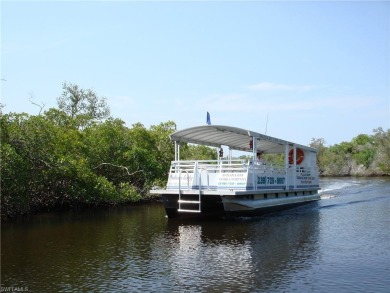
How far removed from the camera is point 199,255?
38.9ft

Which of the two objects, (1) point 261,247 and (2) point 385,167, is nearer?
(1) point 261,247

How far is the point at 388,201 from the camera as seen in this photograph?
25328 millimetres

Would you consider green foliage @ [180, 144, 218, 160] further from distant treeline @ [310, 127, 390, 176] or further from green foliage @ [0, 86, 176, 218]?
distant treeline @ [310, 127, 390, 176]

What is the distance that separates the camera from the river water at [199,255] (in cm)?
920

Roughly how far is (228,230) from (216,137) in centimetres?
679

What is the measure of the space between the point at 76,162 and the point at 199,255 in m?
12.4

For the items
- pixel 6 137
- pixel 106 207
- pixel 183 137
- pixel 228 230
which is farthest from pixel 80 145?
pixel 228 230

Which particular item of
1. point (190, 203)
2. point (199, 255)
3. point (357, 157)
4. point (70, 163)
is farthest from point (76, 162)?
point (357, 157)

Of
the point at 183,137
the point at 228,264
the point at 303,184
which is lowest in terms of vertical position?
the point at 228,264

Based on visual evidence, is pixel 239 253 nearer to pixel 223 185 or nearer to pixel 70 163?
pixel 223 185

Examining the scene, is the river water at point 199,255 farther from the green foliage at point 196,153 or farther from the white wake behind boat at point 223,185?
the green foliage at point 196,153

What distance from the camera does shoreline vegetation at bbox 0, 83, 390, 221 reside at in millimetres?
18594

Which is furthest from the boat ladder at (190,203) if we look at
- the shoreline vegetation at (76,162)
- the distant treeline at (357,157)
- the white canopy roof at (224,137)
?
the distant treeline at (357,157)

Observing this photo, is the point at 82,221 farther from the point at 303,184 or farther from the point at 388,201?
the point at 388,201
